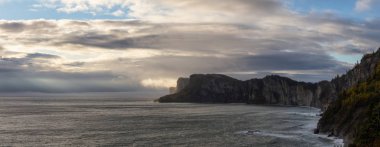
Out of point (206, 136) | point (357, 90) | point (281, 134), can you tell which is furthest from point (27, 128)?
point (357, 90)

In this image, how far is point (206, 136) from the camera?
117 m

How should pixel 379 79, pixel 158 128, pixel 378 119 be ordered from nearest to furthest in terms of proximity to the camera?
pixel 378 119 < pixel 379 79 < pixel 158 128

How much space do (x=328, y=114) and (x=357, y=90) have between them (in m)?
10.8

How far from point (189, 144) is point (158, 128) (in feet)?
122

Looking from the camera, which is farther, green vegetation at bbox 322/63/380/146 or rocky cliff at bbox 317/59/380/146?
→ green vegetation at bbox 322/63/380/146

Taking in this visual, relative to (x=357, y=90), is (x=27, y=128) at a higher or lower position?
lower

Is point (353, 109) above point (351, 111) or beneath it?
above

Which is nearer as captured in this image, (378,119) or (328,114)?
(378,119)

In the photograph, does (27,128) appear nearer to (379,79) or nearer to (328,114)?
(328,114)

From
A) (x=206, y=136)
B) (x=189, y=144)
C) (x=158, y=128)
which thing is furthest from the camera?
(x=158, y=128)

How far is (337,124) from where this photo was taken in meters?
118

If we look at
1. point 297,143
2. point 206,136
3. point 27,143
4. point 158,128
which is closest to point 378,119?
point 297,143

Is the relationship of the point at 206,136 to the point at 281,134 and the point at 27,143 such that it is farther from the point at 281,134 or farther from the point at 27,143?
the point at 27,143

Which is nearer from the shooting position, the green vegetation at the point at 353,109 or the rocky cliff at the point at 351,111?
the rocky cliff at the point at 351,111
